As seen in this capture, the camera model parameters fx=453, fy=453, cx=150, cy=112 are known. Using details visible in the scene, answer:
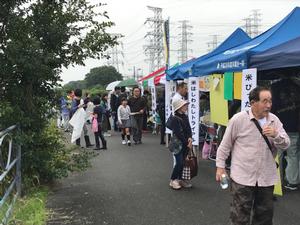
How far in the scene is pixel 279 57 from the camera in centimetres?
655

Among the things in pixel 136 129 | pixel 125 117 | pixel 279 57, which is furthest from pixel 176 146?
pixel 136 129

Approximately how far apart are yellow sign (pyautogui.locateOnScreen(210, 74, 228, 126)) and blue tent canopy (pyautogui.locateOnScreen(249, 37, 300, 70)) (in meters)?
1.64

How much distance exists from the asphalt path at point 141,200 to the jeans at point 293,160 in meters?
0.24

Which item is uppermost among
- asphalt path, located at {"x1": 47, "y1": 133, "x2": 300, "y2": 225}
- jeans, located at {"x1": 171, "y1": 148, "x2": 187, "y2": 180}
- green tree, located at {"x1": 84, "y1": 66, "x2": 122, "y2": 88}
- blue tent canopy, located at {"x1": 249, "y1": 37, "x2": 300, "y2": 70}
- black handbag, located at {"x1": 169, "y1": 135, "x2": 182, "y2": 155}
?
green tree, located at {"x1": 84, "y1": 66, "x2": 122, "y2": 88}

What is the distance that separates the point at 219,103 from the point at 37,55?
3.87 meters

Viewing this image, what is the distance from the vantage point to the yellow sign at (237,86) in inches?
300

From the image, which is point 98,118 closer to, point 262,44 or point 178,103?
point 178,103

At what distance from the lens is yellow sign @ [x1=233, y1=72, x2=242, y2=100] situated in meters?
7.62

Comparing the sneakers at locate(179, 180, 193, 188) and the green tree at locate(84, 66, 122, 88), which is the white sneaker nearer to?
the sneakers at locate(179, 180, 193, 188)

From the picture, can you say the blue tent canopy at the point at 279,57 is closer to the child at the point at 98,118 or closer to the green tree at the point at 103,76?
the child at the point at 98,118

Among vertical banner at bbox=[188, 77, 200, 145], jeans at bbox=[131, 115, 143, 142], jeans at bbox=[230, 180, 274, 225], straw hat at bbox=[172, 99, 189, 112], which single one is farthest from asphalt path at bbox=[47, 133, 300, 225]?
jeans at bbox=[131, 115, 143, 142]

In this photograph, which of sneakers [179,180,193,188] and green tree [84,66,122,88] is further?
green tree [84,66,122,88]

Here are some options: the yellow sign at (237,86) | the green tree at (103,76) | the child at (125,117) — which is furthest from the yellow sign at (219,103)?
the green tree at (103,76)

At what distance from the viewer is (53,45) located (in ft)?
23.2
